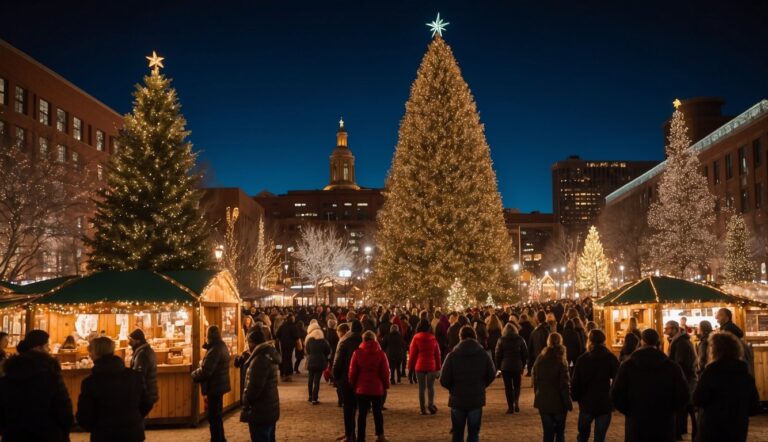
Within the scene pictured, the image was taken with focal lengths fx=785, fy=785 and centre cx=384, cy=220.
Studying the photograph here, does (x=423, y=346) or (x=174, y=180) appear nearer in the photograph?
(x=423, y=346)

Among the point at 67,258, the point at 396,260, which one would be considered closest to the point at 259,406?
the point at 396,260

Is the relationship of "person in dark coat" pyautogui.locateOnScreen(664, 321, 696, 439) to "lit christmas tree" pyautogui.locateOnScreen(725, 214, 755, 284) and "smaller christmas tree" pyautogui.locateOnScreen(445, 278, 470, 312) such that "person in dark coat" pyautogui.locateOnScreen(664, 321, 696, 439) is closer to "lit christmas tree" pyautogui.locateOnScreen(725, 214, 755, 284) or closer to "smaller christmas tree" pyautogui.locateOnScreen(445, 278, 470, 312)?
"smaller christmas tree" pyautogui.locateOnScreen(445, 278, 470, 312)

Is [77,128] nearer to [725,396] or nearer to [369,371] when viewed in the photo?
[369,371]

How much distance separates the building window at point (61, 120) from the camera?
51.3 metres

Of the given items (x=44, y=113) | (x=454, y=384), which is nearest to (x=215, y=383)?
(x=454, y=384)

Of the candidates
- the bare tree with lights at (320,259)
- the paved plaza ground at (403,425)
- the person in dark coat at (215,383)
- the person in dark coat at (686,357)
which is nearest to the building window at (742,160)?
the bare tree with lights at (320,259)

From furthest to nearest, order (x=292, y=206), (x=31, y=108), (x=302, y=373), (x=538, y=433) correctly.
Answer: (x=292, y=206) < (x=31, y=108) < (x=302, y=373) < (x=538, y=433)

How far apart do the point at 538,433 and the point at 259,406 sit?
5.60 metres

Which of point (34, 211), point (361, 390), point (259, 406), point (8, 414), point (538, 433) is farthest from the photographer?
point (34, 211)

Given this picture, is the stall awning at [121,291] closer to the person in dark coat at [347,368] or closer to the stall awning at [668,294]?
the person in dark coat at [347,368]

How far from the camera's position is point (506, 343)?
48.4 ft

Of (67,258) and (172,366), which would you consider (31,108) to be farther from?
(172,366)

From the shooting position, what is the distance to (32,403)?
6820 millimetres

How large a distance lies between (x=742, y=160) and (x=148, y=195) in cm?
5025
